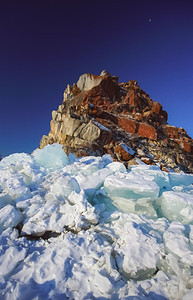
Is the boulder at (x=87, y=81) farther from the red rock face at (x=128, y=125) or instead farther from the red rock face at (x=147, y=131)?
the red rock face at (x=147, y=131)

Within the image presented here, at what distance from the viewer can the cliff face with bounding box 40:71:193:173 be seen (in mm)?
19328

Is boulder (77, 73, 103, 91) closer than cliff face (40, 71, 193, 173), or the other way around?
cliff face (40, 71, 193, 173)

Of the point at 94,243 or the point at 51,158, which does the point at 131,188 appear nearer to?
the point at 94,243

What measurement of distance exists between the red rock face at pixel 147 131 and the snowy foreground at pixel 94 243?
70.7 ft

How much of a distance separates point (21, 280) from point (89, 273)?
1.03m

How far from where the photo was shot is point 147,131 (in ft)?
80.3

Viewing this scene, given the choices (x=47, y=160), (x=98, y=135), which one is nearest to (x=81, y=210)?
(x=47, y=160)

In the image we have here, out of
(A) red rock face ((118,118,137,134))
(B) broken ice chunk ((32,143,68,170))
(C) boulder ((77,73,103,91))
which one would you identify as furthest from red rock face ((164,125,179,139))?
(B) broken ice chunk ((32,143,68,170))

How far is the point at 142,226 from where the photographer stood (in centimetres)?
293

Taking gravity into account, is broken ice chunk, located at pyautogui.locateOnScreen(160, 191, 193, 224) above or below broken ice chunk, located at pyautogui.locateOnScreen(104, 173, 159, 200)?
below

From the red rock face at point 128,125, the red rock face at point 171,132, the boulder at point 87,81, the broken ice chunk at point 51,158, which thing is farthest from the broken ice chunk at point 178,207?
the boulder at point 87,81

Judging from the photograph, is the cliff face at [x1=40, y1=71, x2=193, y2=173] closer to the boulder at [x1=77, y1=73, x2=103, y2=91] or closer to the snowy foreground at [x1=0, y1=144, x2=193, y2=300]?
the boulder at [x1=77, y1=73, x2=103, y2=91]

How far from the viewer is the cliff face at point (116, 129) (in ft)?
63.4

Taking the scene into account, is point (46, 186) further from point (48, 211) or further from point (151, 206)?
point (151, 206)
